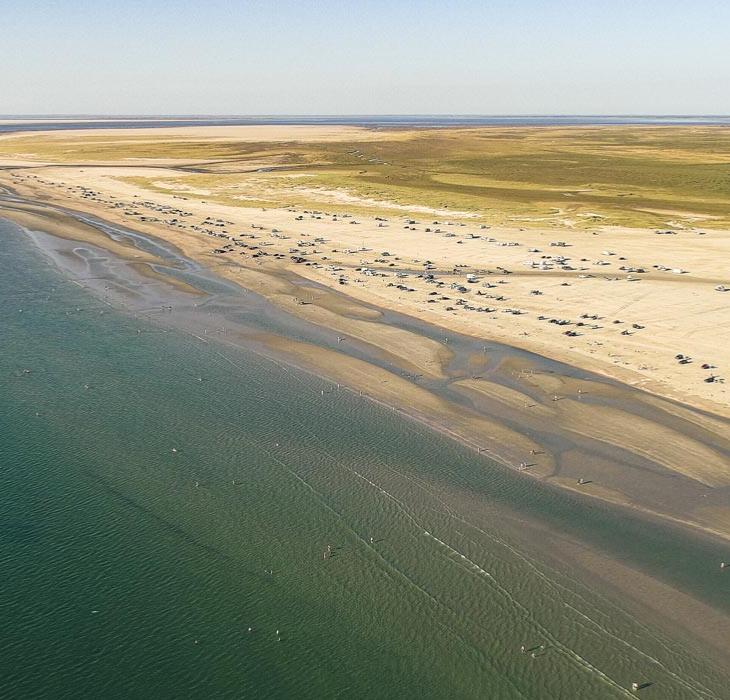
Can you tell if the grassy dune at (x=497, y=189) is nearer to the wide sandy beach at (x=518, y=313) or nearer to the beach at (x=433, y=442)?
the wide sandy beach at (x=518, y=313)

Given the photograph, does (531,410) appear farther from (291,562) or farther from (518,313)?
(291,562)

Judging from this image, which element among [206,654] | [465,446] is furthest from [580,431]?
[206,654]

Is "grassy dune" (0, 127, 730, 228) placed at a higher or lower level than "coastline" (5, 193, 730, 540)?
lower

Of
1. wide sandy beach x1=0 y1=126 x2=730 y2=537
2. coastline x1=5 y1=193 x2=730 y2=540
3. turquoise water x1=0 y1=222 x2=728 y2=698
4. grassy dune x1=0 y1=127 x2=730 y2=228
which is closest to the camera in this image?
turquoise water x1=0 y1=222 x2=728 y2=698

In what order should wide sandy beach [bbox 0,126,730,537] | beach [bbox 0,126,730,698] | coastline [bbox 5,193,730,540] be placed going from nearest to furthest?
beach [bbox 0,126,730,698]
coastline [bbox 5,193,730,540]
wide sandy beach [bbox 0,126,730,537]

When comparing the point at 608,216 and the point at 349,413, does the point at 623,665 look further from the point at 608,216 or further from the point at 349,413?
the point at 608,216

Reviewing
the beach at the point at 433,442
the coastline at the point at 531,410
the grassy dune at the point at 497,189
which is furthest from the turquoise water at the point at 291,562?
the grassy dune at the point at 497,189

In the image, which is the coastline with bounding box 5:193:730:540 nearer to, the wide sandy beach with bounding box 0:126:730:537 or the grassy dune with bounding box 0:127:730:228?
the wide sandy beach with bounding box 0:126:730:537

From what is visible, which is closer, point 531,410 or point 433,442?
point 433,442

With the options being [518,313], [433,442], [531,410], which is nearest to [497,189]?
[518,313]

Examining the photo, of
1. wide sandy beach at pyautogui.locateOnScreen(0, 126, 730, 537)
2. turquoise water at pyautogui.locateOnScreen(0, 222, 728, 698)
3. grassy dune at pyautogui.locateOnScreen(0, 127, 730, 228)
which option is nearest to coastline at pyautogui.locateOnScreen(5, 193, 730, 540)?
wide sandy beach at pyautogui.locateOnScreen(0, 126, 730, 537)
